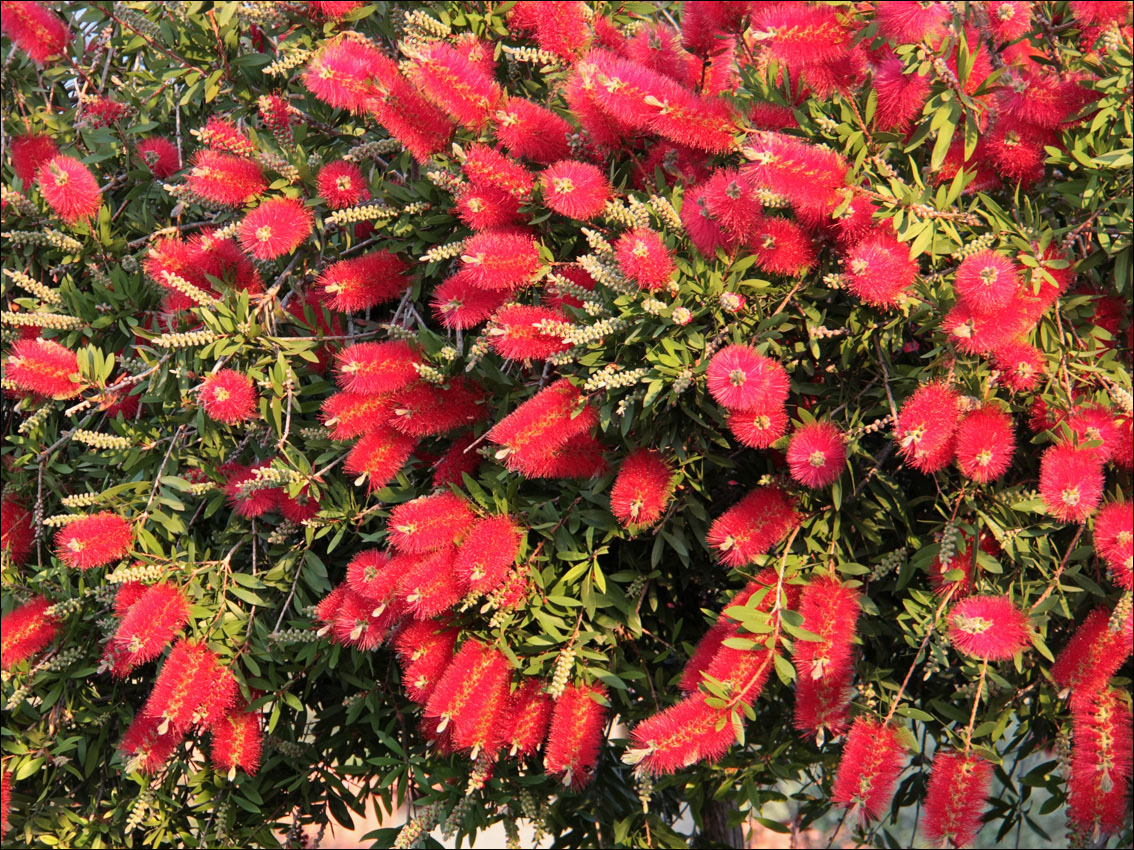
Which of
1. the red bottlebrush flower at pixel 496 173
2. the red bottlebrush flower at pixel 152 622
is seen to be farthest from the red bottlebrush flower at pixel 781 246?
the red bottlebrush flower at pixel 152 622

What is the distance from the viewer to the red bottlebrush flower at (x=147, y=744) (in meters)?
2.44

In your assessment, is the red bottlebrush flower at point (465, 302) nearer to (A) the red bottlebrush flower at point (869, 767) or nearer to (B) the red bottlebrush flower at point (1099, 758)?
(A) the red bottlebrush flower at point (869, 767)

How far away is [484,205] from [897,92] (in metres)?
0.82

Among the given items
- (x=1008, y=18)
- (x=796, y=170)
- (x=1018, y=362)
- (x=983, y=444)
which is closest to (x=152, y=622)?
(x=796, y=170)

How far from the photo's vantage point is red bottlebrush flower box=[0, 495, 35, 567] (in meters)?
2.86

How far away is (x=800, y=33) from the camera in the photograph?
1.99 m

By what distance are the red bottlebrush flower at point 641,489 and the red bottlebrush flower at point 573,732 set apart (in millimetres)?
384

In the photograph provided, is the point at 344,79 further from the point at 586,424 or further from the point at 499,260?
the point at 586,424

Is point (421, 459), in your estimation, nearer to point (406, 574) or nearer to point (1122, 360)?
point (406, 574)

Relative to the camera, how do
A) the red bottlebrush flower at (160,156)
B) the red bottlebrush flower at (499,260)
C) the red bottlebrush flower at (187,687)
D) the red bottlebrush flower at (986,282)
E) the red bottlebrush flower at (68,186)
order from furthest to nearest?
1. the red bottlebrush flower at (160,156)
2. the red bottlebrush flower at (68,186)
3. the red bottlebrush flower at (187,687)
4. the red bottlebrush flower at (499,260)
5. the red bottlebrush flower at (986,282)

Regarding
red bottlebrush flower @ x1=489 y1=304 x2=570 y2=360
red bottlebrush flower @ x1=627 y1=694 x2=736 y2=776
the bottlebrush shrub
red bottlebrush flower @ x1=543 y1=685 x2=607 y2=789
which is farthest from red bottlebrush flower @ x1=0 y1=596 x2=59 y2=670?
red bottlebrush flower @ x1=627 y1=694 x2=736 y2=776

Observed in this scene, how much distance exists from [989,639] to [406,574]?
108cm

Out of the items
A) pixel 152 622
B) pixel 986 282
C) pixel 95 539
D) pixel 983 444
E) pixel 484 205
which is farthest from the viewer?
pixel 95 539

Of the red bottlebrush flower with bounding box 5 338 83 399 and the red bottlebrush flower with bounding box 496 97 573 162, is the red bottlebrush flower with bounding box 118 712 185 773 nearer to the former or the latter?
the red bottlebrush flower with bounding box 5 338 83 399
